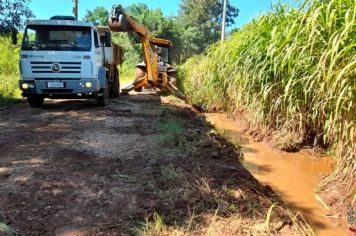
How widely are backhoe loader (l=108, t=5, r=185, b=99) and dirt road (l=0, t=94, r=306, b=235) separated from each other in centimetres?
470

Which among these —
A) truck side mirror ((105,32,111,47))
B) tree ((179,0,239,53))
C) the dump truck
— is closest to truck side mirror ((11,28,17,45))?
the dump truck

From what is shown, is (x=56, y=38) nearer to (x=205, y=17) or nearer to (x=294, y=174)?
(x=294, y=174)

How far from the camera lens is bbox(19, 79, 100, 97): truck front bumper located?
398 inches

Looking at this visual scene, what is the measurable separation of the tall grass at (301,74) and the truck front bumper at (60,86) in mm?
2953

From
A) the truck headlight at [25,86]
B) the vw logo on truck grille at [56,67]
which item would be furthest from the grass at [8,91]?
the vw logo on truck grille at [56,67]

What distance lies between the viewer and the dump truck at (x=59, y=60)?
1011 centimetres

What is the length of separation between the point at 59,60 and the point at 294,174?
578 centimetres

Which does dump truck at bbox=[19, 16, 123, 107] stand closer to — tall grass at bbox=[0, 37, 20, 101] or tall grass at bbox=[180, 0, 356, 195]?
tall grass at bbox=[180, 0, 356, 195]

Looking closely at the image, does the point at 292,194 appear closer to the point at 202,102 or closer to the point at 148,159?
the point at 148,159

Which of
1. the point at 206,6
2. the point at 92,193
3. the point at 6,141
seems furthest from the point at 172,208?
the point at 206,6

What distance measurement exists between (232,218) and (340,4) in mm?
2651

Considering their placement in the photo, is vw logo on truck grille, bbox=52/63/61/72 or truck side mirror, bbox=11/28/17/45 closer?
vw logo on truck grille, bbox=52/63/61/72

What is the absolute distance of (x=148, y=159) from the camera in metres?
5.64

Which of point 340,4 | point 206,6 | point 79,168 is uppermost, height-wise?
point 206,6
